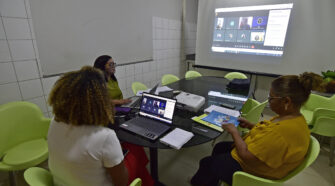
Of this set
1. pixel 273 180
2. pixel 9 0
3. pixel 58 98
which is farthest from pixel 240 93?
pixel 9 0

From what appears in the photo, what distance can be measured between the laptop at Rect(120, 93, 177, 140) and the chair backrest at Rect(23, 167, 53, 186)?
0.53 metres

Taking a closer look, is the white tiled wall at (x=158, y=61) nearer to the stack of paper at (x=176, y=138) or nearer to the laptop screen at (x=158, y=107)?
the laptop screen at (x=158, y=107)

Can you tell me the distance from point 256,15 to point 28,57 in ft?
12.0

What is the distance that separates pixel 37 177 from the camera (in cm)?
90

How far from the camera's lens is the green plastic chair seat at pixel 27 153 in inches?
55.5

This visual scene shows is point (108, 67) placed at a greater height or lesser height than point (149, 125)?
greater

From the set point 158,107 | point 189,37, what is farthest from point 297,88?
point 189,37

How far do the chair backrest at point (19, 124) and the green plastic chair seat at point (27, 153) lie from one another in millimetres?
65

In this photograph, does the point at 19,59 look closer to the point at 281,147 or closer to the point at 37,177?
the point at 37,177

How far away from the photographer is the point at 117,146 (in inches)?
32.3

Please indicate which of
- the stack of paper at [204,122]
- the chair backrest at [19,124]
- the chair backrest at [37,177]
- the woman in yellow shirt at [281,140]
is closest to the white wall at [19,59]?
the chair backrest at [19,124]

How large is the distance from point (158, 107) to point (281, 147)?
87 cm

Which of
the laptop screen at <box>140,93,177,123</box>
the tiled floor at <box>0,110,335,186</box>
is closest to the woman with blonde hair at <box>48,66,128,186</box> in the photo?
the laptop screen at <box>140,93,177,123</box>

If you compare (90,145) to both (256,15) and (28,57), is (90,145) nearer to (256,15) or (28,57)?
(28,57)
